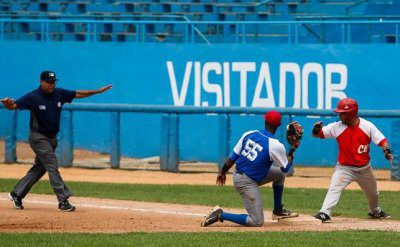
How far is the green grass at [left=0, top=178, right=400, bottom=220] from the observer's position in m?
15.8

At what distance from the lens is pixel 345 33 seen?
2450 centimetres

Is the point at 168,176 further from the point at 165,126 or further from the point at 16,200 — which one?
the point at 16,200

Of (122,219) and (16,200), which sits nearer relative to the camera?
(122,219)

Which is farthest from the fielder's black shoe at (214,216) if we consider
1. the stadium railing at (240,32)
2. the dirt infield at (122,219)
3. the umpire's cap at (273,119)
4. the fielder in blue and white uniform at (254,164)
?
the stadium railing at (240,32)

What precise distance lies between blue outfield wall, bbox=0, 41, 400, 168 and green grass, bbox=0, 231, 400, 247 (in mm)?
9690

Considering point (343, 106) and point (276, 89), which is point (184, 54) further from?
point (343, 106)

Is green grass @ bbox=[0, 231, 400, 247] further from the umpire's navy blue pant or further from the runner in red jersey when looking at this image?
the umpire's navy blue pant

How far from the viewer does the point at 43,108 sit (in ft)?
48.2

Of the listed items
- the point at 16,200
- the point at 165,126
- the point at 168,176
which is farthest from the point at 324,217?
the point at 165,126

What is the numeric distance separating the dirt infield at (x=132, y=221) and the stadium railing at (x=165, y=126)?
240 inches

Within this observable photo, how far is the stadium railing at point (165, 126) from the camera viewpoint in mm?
21906

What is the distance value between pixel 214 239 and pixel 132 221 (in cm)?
232

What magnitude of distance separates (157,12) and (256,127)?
6.81 m

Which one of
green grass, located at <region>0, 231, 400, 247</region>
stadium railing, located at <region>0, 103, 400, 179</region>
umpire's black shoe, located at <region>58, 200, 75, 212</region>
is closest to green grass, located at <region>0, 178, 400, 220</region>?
umpire's black shoe, located at <region>58, 200, 75, 212</region>
